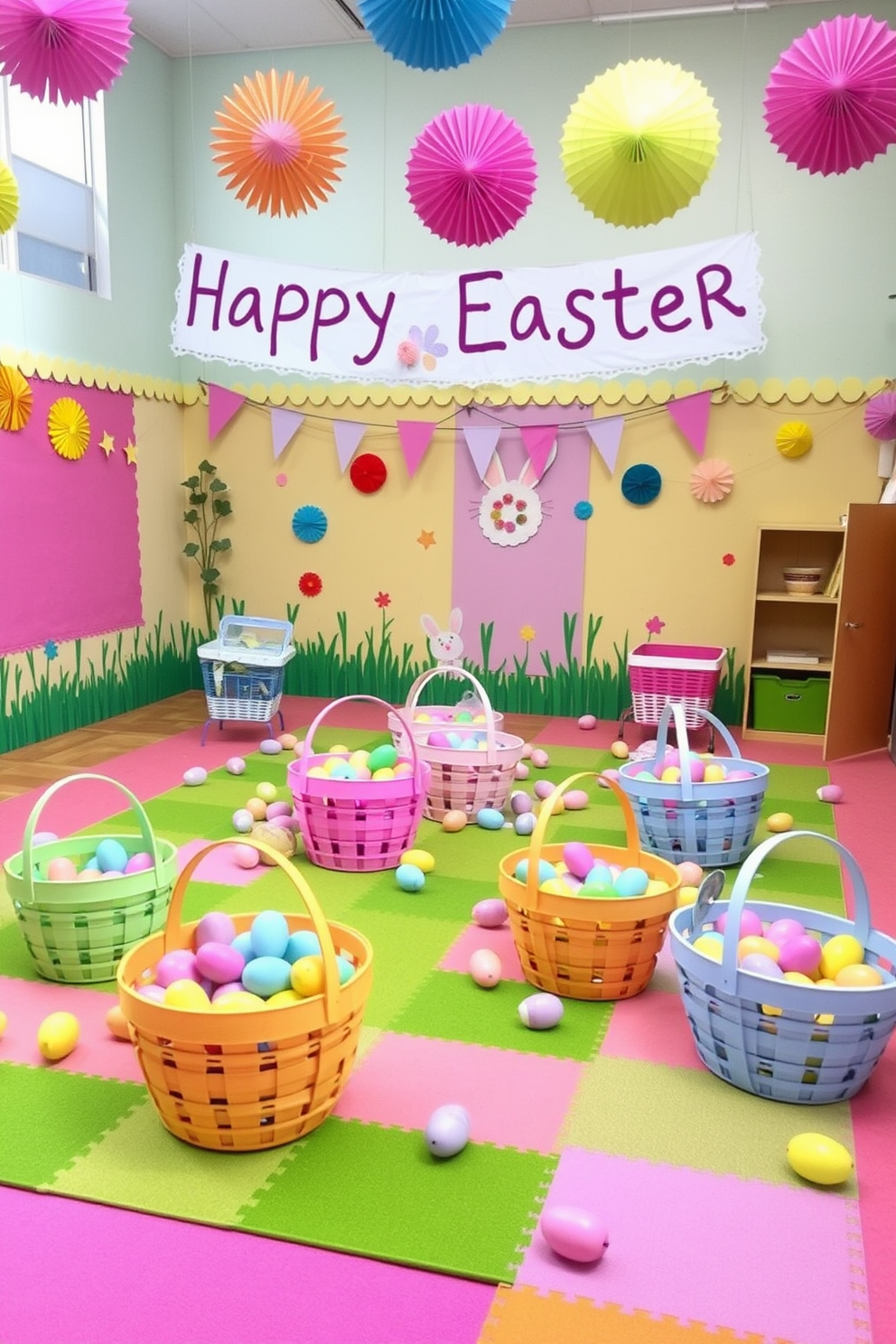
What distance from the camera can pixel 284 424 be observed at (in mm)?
6656

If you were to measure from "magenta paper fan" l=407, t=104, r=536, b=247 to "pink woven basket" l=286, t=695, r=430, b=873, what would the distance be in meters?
1.56

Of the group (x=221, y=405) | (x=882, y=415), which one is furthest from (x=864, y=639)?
(x=221, y=405)

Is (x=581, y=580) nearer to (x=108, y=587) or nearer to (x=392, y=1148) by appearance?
(x=108, y=587)

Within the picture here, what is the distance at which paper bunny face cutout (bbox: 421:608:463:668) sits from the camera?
243 inches

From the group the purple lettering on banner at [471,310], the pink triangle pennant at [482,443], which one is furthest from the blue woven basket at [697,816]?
the pink triangle pennant at [482,443]

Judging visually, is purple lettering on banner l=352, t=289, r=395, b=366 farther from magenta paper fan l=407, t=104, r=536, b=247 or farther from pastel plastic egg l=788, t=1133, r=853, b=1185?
pastel plastic egg l=788, t=1133, r=853, b=1185

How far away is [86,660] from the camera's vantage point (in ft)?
19.8

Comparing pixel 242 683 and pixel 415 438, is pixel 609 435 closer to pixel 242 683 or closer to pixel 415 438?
pixel 415 438

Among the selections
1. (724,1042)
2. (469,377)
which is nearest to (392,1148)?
(724,1042)

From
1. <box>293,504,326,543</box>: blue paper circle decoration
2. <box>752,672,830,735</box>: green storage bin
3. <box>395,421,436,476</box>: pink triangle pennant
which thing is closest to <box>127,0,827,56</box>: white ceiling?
<box>395,421,436,476</box>: pink triangle pennant

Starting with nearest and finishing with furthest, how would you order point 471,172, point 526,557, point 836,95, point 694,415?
point 836,95, point 471,172, point 694,415, point 526,557

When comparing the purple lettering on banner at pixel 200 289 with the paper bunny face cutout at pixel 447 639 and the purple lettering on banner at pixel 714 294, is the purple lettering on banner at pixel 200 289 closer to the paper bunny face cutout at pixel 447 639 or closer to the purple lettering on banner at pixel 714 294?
the paper bunny face cutout at pixel 447 639

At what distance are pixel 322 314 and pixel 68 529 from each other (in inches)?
70.3

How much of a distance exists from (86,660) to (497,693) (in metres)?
2.41
